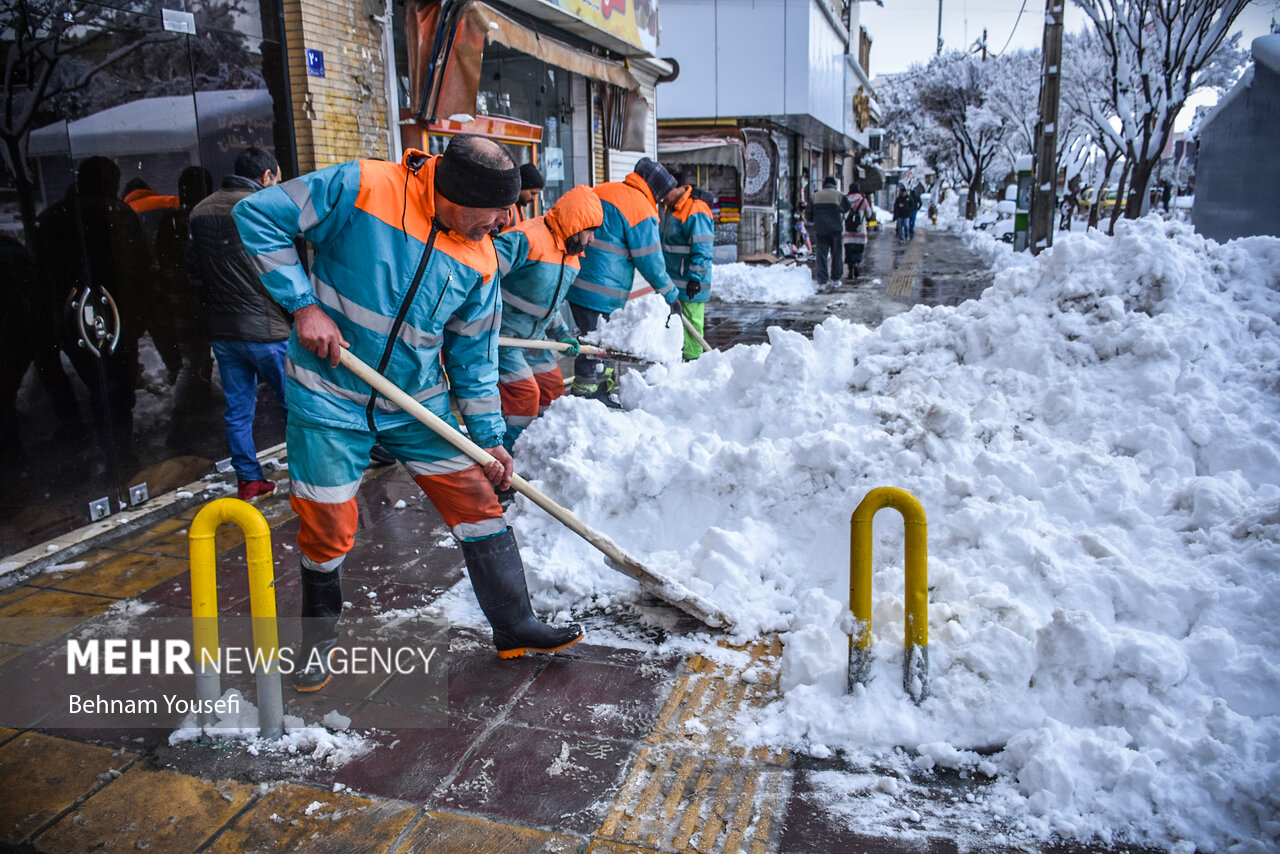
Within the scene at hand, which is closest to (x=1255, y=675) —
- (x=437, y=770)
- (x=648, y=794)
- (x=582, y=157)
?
(x=648, y=794)

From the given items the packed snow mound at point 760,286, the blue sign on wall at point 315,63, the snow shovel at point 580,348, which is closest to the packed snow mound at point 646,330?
the snow shovel at point 580,348

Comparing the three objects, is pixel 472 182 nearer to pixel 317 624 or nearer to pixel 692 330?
pixel 317 624

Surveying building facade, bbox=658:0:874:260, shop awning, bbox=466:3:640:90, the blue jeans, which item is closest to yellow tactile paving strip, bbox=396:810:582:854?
the blue jeans

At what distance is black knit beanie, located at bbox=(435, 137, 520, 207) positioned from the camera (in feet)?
9.75

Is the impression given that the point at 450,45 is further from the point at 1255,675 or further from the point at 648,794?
the point at 1255,675

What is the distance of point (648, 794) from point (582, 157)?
9549 millimetres

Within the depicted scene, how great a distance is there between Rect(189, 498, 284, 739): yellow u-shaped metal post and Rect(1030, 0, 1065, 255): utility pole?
15500 mm

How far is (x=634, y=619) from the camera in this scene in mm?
3949

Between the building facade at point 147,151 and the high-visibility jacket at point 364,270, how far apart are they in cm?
241

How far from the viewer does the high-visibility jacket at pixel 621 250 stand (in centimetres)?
671

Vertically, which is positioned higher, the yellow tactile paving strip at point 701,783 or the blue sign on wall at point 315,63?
the blue sign on wall at point 315,63

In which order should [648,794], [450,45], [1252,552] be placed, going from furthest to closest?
1. [450,45]
2. [1252,552]
3. [648,794]

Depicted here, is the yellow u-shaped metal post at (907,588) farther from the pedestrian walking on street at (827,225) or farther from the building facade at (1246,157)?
the pedestrian walking on street at (827,225)

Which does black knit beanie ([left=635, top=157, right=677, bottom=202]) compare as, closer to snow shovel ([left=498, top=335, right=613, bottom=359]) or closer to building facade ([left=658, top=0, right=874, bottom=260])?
snow shovel ([left=498, top=335, right=613, bottom=359])
